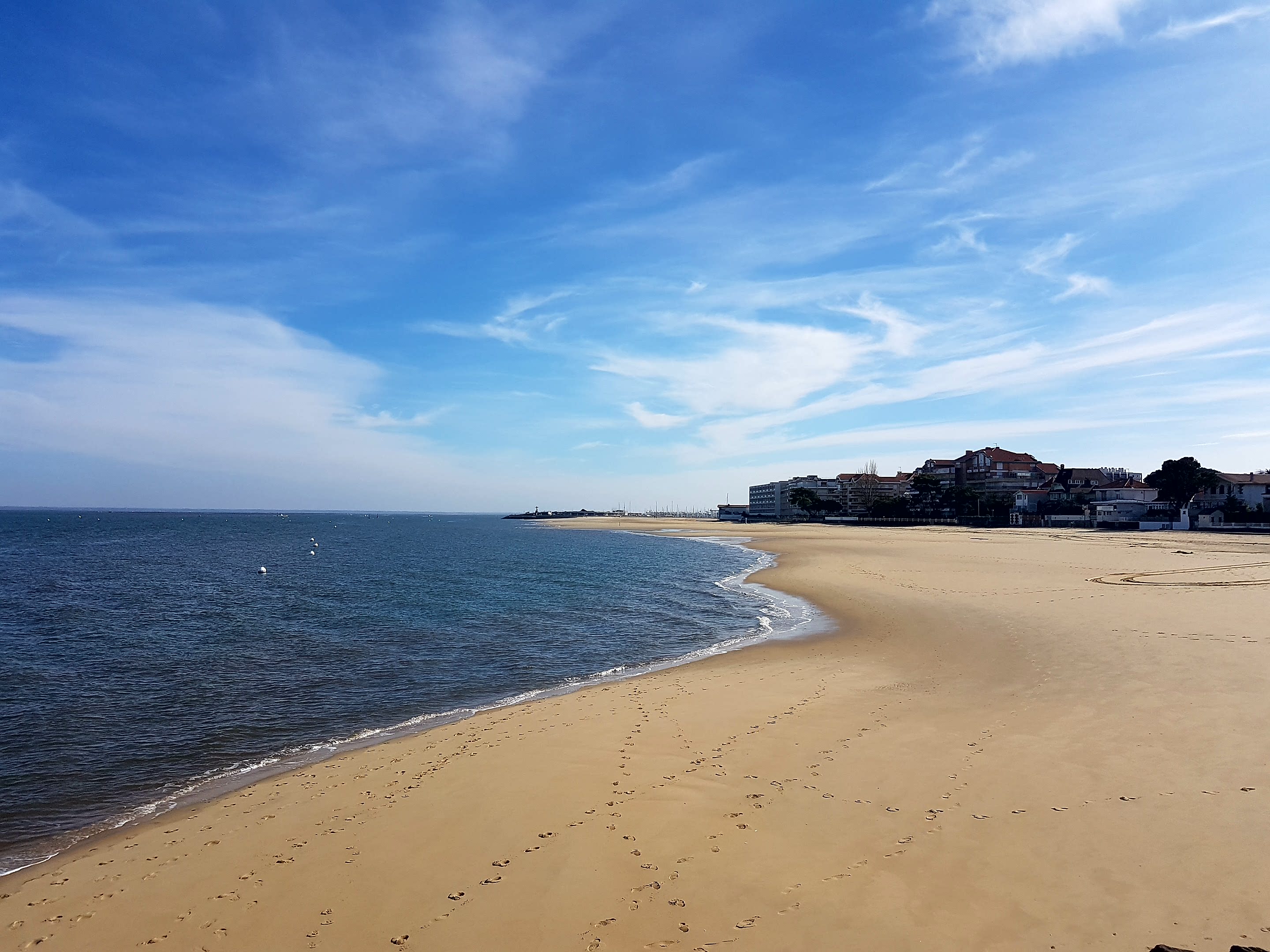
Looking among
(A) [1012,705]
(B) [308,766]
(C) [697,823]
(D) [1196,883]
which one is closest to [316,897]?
(C) [697,823]

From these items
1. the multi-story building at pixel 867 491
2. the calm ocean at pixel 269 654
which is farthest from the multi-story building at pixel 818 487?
the calm ocean at pixel 269 654

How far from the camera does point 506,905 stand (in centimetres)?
626

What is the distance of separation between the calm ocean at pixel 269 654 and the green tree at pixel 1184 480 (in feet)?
272

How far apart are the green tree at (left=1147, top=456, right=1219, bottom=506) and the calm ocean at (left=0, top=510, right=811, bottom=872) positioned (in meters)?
82.8

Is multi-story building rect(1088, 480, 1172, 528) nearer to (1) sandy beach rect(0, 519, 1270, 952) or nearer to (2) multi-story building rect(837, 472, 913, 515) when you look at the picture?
(2) multi-story building rect(837, 472, 913, 515)

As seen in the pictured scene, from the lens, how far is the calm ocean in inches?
444

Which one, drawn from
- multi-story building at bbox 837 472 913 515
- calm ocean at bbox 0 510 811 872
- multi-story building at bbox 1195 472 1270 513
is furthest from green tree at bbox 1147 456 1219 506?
calm ocean at bbox 0 510 811 872

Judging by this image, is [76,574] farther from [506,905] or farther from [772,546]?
[772,546]

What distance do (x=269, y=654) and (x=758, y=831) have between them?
17390mm

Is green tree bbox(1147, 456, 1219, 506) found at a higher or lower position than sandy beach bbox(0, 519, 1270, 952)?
higher

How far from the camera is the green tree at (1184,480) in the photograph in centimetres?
9456

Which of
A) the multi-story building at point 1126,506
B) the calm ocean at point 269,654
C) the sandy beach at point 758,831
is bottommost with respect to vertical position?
the calm ocean at point 269,654

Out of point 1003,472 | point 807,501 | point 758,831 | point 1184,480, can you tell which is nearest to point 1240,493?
point 1184,480

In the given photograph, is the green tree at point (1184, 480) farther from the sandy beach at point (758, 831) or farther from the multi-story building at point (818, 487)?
the sandy beach at point (758, 831)
